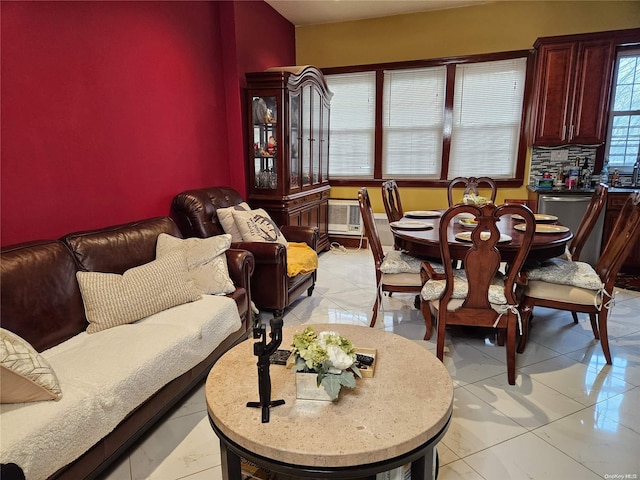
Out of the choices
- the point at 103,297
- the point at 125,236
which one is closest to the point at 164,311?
the point at 103,297

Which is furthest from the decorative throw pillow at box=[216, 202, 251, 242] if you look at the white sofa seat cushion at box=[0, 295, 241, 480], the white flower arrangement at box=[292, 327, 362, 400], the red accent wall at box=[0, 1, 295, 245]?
the white flower arrangement at box=[292, 327, 362, 400]

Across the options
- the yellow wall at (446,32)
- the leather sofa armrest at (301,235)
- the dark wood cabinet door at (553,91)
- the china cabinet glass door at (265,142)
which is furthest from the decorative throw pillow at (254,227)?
the dark wood cabinet door at (553,91)

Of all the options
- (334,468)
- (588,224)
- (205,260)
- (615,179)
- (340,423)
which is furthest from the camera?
(615,179)

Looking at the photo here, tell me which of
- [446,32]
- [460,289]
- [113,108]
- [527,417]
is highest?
[446,32]

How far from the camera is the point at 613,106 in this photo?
177 inches

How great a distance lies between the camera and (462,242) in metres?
2.38

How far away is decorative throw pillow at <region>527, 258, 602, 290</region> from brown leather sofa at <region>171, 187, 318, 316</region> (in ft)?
5.57

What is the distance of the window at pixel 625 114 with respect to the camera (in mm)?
4387

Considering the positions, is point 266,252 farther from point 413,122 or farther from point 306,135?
point 413,122

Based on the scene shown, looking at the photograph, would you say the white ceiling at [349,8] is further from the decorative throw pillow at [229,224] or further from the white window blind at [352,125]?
the decorative throw pillow at [229,224]

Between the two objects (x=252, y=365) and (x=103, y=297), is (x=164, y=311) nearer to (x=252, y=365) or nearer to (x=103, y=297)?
(x=103, y=297)

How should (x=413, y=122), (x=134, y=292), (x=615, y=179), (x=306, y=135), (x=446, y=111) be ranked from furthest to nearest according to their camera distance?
(x=413, y=122) → (x=446, y=111) → (x=306, y=135) → (x=615, y=179) → (x=134, y=292)

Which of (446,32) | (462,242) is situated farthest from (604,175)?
(462,242)

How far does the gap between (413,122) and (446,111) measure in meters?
0.43
